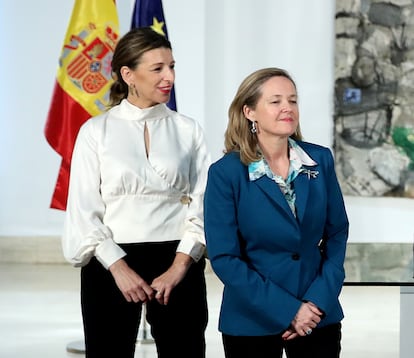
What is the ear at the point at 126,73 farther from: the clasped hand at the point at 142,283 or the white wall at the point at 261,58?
the white wall at the point at 261,58

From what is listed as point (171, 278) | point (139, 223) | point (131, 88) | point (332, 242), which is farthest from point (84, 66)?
point (332, 242)

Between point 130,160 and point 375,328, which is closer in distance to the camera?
point 130,160

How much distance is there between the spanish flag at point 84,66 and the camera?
23.2ft

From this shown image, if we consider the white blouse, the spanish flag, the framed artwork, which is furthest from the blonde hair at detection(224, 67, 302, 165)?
the framed artwork

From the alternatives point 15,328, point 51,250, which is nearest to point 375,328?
point 15,328

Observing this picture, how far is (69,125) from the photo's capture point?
7.20 m

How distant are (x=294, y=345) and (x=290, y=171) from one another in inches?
19.3

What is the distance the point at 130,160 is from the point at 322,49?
20.5 ft

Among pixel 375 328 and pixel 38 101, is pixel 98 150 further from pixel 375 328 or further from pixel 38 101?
pixel 38 101

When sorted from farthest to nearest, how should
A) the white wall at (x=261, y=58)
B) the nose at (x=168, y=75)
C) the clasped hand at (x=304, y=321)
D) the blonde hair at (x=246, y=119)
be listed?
the white wall at (x=261, y=58) → the nose at (x=168, y=75) → the blonde hair at (x=246, y=119) → the clasped hand at (x=304, y=321)

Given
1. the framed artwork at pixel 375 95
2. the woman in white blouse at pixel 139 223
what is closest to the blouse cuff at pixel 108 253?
the woman in white blouse at pixel 139 223

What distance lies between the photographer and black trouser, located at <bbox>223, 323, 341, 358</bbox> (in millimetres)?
3018

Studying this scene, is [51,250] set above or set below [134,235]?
below

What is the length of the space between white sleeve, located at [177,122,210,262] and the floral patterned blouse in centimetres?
47
